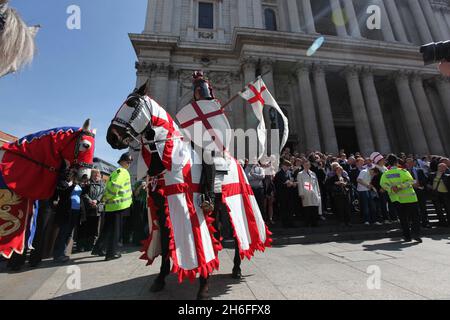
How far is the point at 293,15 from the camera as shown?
21.5m

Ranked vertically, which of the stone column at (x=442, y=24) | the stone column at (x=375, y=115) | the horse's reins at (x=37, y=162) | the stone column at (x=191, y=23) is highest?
the stone column at (x=442, y=24)

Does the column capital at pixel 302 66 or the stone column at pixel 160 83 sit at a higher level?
the column capital at pixel 302 66

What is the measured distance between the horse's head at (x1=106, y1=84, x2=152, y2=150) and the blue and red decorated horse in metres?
1.45

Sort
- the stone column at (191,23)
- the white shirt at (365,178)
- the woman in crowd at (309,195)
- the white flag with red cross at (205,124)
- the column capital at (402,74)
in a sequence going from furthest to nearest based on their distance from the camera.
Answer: the stone column at (191,23), the column capital at (402,74), the white shirt at (365,178), the woman in crowd at (309,195), the white flag with red cross at (205,124)

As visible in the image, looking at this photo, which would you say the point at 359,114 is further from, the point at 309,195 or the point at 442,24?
the point at 442,24

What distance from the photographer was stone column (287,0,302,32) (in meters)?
21.1

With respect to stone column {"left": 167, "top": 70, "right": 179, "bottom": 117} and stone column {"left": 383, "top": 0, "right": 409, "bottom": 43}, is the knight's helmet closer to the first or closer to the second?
stone column {"left": 167, "top": 70, "right": 179, "bottom": 117}

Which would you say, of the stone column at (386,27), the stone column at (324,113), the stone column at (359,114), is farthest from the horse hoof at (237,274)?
the stone column at (386,27)

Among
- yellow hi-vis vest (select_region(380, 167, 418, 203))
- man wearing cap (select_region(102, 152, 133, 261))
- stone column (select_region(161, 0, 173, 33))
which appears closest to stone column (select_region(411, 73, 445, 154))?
yellow hi-vis vest (select_region(380, 167, 418, 203))

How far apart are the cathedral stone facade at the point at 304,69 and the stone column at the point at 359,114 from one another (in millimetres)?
72

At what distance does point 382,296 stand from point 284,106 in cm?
1797

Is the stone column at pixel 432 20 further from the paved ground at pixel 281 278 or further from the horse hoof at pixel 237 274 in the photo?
the horse hoof at pixel 237 274

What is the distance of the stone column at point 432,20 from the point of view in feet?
76.5
